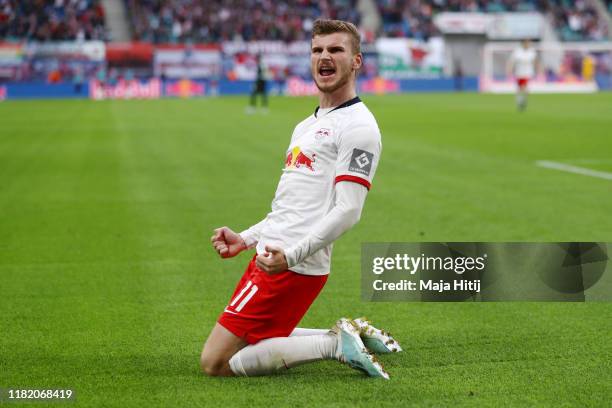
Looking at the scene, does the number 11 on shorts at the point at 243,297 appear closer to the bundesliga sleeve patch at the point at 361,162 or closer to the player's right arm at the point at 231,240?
the player's right arm at the point at 231,240

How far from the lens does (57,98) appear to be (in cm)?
4991

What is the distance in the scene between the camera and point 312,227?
484 centimetres

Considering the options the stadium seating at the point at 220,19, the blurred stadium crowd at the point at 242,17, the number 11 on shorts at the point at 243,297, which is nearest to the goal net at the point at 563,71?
the blurred stadium crowd at the point at 242,17

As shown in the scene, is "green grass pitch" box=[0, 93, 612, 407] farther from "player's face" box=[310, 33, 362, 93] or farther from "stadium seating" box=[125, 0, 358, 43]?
"stadium seating" box=[125, 0, 358, 43]

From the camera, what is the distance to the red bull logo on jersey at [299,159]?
4.90m

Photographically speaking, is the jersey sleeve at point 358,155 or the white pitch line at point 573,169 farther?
the white pitch line at point 573,169

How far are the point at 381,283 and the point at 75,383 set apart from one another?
2.03 m

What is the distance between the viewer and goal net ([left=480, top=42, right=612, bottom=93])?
2170 inches

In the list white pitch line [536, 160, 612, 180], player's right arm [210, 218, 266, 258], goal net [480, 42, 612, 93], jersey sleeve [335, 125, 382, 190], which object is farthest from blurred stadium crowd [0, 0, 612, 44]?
jersey sleeve [335, 125, 382, 190]

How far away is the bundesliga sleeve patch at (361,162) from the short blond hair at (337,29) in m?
0.56

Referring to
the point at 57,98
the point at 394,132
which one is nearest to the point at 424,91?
the point at 57,98

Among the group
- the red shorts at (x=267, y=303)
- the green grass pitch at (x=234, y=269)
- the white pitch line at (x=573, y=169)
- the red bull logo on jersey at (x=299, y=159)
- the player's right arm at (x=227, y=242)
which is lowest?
the white pitch line at (x=573, y=169)

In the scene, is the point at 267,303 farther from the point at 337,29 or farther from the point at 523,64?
the point at 523,64

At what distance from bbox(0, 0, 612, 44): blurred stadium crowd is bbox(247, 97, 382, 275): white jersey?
169ft
